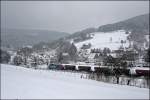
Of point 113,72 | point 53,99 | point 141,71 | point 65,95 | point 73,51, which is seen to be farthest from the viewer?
point 73,51

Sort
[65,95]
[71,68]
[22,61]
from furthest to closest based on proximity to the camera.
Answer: [22,61]
[71,68]
[65,95]

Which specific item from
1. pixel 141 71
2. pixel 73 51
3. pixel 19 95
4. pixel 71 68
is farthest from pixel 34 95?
pixel 73 51

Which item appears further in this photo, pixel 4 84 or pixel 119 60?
pixel 119 60

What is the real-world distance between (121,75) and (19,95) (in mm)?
28951

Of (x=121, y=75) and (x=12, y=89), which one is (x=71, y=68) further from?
(x=12, y=89)

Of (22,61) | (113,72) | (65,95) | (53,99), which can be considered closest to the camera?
(53,99)

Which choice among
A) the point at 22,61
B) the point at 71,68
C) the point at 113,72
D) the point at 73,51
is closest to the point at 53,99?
the point at 113,72

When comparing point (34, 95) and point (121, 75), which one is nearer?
point (34, 95)

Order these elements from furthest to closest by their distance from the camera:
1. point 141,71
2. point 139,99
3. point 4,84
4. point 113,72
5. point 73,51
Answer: point 73,51
point 141,71
point 113,72
point 4,84
point 139,99

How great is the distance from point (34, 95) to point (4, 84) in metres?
4.28

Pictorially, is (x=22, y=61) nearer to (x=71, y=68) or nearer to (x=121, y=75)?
(x=71, y=68)

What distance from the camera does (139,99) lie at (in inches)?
502

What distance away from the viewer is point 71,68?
186 feet

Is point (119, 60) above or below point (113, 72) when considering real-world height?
above
